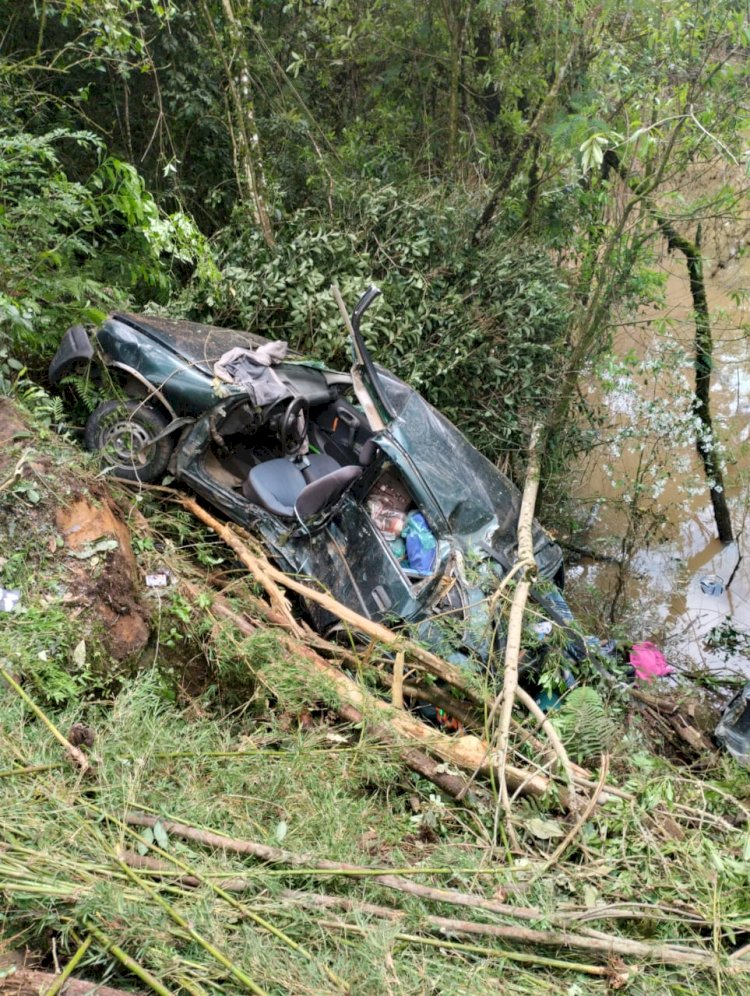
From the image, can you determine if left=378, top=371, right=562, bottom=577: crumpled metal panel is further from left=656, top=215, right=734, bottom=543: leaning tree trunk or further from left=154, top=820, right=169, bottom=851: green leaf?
left=656, top=215, right=734, bottom=543: leaning tree trunk

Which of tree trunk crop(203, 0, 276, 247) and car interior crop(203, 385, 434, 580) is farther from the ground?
tree trunk crop(203, 0, 276, 247)

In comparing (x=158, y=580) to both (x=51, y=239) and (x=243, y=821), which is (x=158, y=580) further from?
(x=51, y=239)

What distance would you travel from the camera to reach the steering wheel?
4.79 metres

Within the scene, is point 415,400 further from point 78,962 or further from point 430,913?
point 78,962

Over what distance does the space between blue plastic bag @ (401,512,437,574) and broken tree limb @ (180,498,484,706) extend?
17.7 inches

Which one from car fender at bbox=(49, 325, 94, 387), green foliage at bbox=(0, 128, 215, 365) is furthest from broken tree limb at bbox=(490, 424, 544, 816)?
green foliage at bbox=(0, 128, 215, 365)

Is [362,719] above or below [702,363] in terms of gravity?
below

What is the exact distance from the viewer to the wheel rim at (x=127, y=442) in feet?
15.4

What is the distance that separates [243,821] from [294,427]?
260 centimetres

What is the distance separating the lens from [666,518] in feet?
24.6

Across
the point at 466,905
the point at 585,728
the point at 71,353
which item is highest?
the point at 71,353

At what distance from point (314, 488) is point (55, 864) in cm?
253

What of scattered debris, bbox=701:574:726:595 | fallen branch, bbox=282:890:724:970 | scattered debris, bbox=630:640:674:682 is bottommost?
scattered debris, bbox=701:574:726:595

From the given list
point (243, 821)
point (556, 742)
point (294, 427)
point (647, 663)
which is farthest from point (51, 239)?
point (647, 663)
